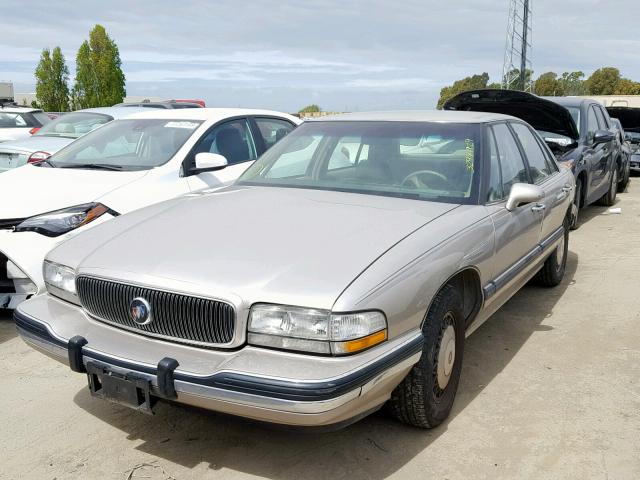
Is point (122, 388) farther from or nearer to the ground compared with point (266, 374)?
nearer to the ground

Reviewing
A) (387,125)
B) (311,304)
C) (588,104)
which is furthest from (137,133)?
(588,104)

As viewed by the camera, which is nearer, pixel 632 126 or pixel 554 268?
pixel 554 268

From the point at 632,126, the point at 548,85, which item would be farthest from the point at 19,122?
the point at 548,85

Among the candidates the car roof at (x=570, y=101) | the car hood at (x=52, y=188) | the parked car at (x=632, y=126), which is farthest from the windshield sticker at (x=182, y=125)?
the parked car at (x=632, y=126)

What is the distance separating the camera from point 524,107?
7586 millimetres

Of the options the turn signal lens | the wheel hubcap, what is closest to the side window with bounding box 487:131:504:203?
the wheel hubcap

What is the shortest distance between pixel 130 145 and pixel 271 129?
148 cm

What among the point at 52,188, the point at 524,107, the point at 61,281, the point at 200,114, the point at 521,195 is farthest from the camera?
the point at 524,107

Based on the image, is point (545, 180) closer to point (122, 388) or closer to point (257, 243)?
point (257, 243)

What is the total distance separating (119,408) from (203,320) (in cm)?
118

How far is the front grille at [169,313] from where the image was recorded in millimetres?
2498

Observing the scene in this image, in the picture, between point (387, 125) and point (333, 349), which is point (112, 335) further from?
point (387, 125)

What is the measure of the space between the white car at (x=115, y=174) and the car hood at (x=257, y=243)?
1282mm

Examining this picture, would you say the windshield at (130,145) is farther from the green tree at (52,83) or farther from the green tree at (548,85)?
the green tree at (548,85)
